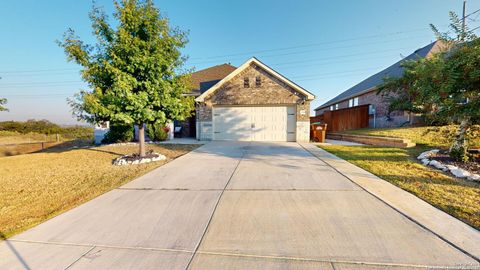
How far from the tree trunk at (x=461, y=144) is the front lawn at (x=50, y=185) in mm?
9193

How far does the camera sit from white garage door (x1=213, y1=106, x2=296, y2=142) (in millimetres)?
11492

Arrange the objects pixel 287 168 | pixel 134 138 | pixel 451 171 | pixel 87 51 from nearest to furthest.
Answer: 1. pixel 451 171
2. pixel 287 168
3. pixel 87 51
4. pixel 134 138

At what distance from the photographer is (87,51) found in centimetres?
608

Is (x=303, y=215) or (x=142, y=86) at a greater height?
(x=142, y=86)

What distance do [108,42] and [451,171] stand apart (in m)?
10.7

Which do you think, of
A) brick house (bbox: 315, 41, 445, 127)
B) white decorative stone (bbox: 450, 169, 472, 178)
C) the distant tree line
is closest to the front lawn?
white decorative stone (bbox: 450, 169, 472, 178)

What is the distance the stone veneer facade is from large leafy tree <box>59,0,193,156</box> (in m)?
5.14

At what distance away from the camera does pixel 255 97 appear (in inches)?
452

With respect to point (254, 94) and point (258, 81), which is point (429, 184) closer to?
point (254, 94)

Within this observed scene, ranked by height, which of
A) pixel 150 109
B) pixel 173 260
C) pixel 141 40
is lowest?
pixel 173 260

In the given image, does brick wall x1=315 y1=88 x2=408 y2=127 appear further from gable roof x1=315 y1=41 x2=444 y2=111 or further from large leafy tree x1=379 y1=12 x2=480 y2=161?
large leafy tree x1=379 y1=12 x2=480 y2=161

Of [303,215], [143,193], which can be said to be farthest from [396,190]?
[143,193]

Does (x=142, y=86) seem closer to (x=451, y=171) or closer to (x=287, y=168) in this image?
(x=287, y=168)

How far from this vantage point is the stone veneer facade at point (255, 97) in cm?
1123
